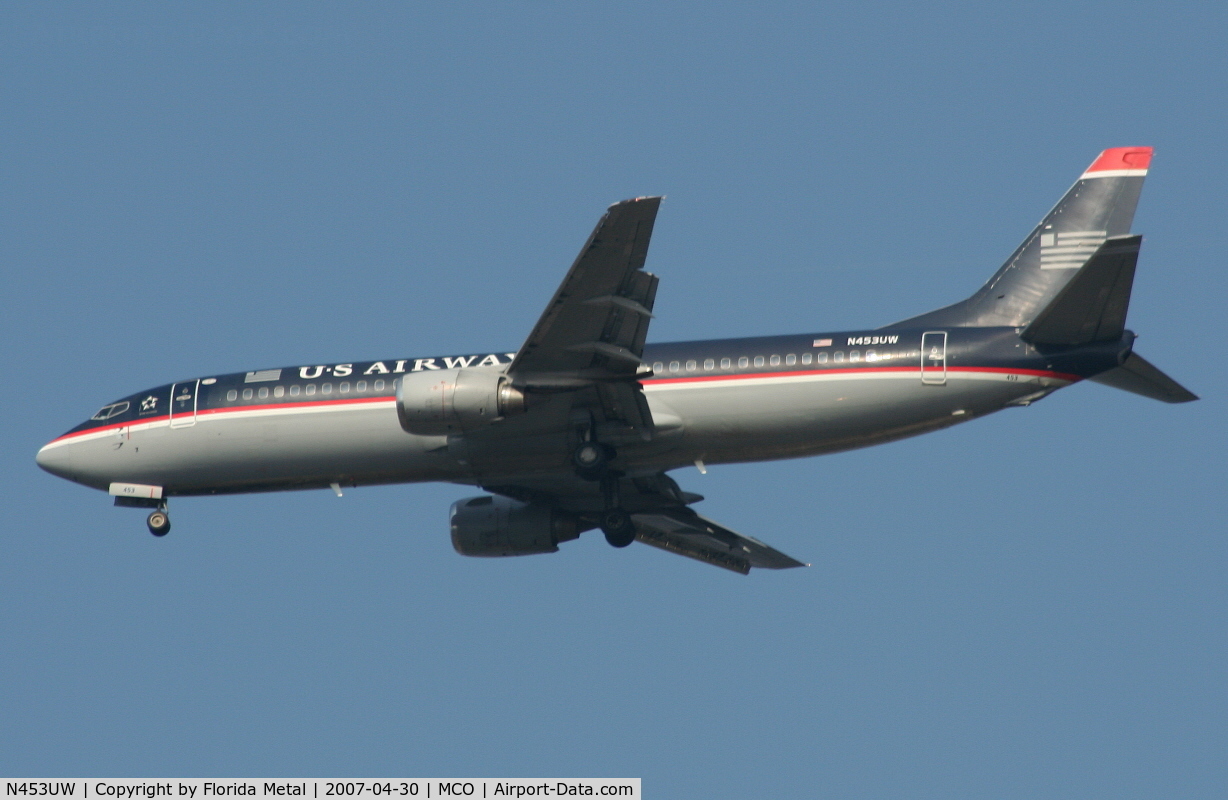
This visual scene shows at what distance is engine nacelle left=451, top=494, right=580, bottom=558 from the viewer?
126ft

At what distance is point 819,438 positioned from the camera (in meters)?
33.6

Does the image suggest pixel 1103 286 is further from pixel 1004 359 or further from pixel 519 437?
pixel 519 437

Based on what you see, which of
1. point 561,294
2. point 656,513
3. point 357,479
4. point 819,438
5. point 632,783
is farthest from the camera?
point 656,513

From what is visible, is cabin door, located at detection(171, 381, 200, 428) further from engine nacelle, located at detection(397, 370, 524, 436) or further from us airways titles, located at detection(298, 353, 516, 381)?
engine nacelle, located at detection(397, 370, 524, 436)

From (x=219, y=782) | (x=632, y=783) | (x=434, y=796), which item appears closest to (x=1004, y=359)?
(x=632, y=783)

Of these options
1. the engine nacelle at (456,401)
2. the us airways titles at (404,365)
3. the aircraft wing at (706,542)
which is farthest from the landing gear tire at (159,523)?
the aircraft wing at (706,542)

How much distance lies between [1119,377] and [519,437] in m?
12.0

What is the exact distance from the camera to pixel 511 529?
38375 millimetres

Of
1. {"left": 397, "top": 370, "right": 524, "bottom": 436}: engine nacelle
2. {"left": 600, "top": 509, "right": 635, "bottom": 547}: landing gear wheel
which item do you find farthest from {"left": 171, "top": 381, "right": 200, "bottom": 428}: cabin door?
{"left": 600, "top": 509, "right": 635, "bottom": 547}: landing gear wheel

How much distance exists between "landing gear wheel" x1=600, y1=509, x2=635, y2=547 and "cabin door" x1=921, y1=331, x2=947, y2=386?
7.55 meters

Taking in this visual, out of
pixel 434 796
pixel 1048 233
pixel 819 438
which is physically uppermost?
pixel 1048 233

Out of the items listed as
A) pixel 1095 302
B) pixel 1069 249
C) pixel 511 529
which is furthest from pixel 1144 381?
pixel 511 529

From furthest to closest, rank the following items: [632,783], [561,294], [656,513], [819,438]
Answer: [656,513], [819,438], [561,294], [632,783]

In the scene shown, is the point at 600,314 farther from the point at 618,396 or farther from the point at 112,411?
the point at 112,411
